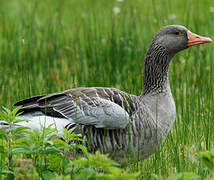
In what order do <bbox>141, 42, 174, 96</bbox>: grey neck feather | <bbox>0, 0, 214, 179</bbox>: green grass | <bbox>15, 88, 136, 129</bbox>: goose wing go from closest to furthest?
<bbox>15, 88, 136, 129</bbox>: goose wing, <bbox>141, 42, 174, 96</bbox>: grey neck feather, <bbox>0, 0, 214, 179</bbox>: green grass

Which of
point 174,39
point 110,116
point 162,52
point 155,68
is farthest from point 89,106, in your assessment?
point 174,39

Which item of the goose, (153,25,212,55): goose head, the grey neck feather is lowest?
the goose

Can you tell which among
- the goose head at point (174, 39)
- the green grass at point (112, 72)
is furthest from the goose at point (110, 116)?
the green grass at point (112, 72)

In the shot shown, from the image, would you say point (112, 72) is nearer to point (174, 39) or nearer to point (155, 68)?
point (155, 68)

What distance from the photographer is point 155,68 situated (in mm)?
5469

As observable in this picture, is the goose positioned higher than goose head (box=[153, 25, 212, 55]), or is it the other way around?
goose head (box=[153, 25, 212, 55])

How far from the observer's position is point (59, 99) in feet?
16.5

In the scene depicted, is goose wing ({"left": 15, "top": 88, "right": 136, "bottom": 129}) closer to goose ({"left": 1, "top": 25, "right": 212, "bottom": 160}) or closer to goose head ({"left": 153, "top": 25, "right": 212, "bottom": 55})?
goose ({"left": 1, "top": 25, "right": 212, "bottom": 160})

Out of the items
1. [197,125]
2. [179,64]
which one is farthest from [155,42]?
[179,64]

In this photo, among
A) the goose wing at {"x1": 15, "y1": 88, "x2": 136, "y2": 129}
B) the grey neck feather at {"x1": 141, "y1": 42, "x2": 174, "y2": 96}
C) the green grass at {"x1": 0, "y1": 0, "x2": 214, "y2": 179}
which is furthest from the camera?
the green grass at {"x1": 0, "y1": 0, "x2": 214, "y2": 179}

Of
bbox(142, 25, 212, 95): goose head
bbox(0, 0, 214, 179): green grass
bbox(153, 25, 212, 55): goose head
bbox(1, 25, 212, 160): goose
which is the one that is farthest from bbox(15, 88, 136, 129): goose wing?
bbox(153, 25, 212, 55): goose head

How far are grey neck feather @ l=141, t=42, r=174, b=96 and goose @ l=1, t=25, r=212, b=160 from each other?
73 mm

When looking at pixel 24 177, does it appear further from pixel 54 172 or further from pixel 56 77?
pixel 56 77

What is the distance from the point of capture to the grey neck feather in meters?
5.44
